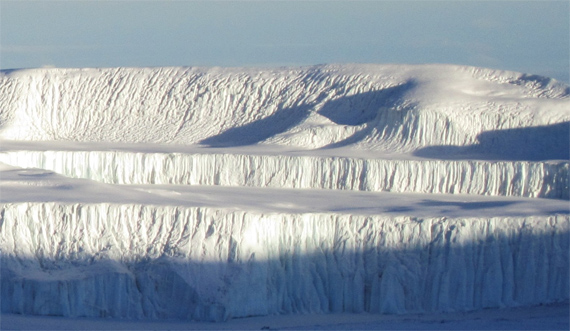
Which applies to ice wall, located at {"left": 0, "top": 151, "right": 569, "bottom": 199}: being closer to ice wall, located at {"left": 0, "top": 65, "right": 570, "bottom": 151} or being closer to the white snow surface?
the white snow surface

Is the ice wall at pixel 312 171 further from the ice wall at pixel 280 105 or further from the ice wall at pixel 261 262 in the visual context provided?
the ice wall at pixel 261 262

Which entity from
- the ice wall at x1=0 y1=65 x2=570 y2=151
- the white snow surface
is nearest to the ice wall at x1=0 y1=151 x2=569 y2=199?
the white snow surface

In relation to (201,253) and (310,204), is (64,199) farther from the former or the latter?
(310,204)

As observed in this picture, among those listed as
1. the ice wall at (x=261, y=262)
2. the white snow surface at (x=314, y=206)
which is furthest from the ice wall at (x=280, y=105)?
the ice wall at (x=261, y=262)

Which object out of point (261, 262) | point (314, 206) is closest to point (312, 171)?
point (314, 206)

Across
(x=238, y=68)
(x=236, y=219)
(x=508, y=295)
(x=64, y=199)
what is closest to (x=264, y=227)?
(x=236, y=219)
